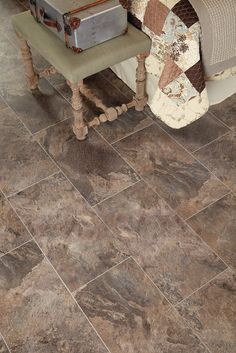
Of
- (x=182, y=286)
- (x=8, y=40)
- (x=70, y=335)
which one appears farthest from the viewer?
(x=8, y=40)

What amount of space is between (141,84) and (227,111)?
453mm

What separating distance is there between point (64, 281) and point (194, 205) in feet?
1.94

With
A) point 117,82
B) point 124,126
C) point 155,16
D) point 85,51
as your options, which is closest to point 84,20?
point 85,51

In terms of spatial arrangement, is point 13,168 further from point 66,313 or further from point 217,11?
point 217,11

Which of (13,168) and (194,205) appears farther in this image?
(13,168)

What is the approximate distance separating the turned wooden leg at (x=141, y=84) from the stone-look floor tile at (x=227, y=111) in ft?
1.12

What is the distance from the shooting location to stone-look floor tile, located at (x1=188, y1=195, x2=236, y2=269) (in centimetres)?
158

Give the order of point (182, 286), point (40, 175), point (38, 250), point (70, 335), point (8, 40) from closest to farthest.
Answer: point (70, 335)
point (182, 286)
point (38, 250)
point (40, 175)
point (8, 40)

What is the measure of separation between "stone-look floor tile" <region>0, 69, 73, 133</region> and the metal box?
1.48 ft

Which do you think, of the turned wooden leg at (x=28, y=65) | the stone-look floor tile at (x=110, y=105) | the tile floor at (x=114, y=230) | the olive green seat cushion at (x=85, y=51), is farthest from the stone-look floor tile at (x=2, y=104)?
the olive green seat cushion at (x=85, y=51)

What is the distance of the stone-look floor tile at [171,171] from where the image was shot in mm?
1751

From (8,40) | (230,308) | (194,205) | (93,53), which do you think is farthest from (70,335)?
(8,40)

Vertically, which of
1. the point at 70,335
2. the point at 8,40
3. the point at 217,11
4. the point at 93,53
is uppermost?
the point at 217,11

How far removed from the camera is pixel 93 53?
171 cm
